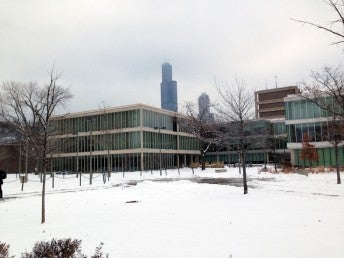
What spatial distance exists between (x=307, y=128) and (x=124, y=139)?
30.5 m

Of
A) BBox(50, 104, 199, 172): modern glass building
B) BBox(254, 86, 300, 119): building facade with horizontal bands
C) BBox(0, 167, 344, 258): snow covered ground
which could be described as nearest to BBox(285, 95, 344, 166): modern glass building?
BBox(50, 104, 199, 172): modern glass building

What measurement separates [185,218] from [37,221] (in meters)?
5.25

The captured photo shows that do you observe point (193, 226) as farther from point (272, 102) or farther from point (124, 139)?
point (272, 102)

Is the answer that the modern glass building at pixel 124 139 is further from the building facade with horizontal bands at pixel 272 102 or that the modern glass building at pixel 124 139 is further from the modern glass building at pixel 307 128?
the building facade with horizontal bands at pixel 272 102

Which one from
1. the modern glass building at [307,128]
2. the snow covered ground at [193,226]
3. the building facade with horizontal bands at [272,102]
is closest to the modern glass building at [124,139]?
the modern glass building at [307,128]

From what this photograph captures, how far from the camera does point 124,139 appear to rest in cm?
6594

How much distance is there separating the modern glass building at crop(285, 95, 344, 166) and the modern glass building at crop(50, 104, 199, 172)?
73.9 feet

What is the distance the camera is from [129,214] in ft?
43.7

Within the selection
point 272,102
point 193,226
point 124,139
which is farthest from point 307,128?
point 272,102

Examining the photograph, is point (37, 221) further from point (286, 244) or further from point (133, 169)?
point (133, 169)

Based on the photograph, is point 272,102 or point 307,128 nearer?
point 307,128

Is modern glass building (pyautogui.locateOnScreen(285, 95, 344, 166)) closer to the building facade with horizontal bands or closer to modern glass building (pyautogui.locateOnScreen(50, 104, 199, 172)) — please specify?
modern glass building (pyautogui.locateOnScreen(50, 104, 199, 172))

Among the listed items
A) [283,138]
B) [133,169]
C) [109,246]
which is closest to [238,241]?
[109,246]

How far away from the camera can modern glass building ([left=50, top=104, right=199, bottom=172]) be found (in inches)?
2539
